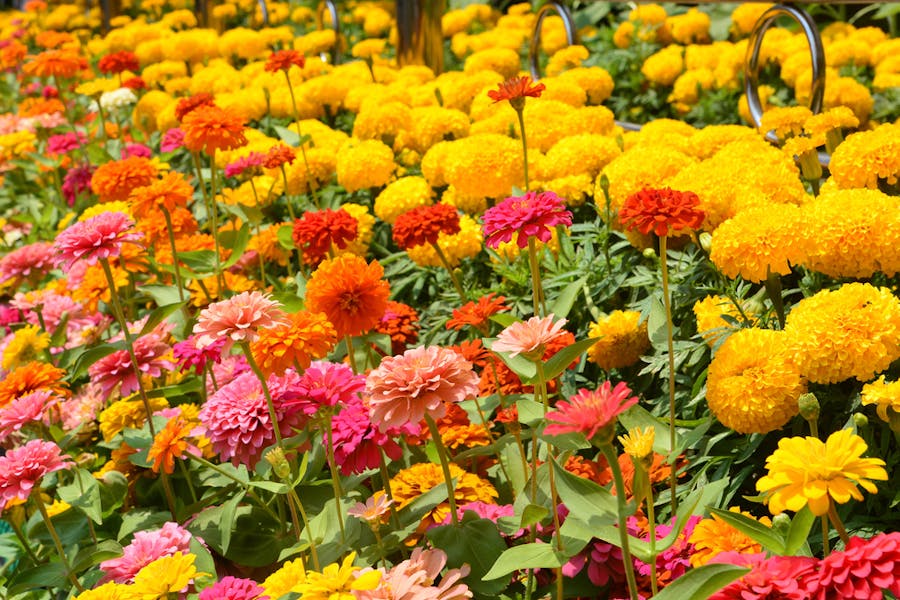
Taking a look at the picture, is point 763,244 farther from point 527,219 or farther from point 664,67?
point 664,67

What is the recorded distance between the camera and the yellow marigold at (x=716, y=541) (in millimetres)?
1238

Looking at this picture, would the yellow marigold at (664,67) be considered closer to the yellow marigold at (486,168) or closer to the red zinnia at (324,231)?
the yellow marigold at (486,168)

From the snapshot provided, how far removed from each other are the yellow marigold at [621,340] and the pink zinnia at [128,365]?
0.88 metres

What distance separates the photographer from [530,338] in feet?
4.15

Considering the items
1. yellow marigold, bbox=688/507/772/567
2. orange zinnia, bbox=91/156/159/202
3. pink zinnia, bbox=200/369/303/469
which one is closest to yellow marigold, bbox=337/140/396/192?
orange zinnia, bbox=91/156/159/202

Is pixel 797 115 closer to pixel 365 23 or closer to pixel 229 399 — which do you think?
pixel 229 399

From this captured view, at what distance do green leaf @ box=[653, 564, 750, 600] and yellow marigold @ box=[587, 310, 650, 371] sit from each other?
2.65 ft

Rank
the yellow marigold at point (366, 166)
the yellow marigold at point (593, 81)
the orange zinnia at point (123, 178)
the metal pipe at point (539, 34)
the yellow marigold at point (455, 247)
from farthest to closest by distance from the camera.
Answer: the metal pipe at point (539, 34)
the yellow marigold at point (593, 81)
the yellow marigold at point (366, 166)
the orange zinnia at point (123, 178)
the yellow marigold at point (455, 247)

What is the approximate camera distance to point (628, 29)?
416 cm

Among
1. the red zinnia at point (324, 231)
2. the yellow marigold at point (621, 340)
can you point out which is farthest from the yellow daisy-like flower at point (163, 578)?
the yellow marigold at point (621, 340)

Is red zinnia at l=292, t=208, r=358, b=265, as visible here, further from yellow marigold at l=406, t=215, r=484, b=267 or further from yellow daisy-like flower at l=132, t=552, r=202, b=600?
yellow daisy-like flower at l=132, t=552, r=202, b=600

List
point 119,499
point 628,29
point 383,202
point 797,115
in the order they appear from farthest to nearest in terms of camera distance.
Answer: point 628,29, point 383,202, point 797,115, point 119,499

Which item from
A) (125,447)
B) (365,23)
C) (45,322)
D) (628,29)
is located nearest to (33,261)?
(45,322)

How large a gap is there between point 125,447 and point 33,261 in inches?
35.9
